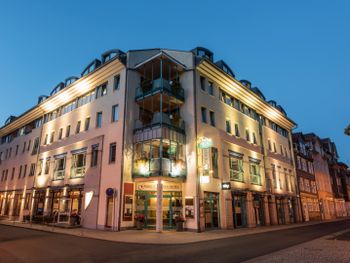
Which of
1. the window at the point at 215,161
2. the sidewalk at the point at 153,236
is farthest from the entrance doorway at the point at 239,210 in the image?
the sidewalk at the point at 153,236

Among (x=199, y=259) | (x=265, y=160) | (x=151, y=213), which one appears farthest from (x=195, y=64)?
(x=199, y=259)

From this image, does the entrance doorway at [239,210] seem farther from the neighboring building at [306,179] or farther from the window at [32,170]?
the window at [32,170]

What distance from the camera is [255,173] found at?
25.9 metres

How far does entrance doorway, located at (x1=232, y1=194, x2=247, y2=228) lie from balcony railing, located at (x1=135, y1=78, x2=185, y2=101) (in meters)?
10.1

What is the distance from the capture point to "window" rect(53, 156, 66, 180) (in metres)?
23.9

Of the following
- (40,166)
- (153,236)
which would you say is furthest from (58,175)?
(153,236)

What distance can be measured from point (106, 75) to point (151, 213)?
42.0 feet

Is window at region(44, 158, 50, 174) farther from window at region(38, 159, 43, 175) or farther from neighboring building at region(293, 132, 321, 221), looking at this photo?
neighboring building at region(293, 132, 321, 221)

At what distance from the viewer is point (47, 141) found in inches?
1115

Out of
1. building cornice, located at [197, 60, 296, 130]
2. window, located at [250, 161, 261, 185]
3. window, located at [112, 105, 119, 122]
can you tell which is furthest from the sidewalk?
building cornice, located at [197, 60, 296, 130]

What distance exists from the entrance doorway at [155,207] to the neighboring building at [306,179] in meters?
24.1

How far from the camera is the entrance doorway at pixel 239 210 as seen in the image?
21.1m

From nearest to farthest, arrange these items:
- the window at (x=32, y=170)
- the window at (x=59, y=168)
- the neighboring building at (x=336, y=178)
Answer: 1. the window at (x=59, y=168)
2. the window at (x=32, y=170)
3. the neighboring building at (x=336, y=178)

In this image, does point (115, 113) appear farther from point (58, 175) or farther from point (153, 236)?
point (153, 236)
